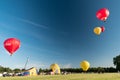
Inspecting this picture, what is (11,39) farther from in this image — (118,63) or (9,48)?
(118,63)

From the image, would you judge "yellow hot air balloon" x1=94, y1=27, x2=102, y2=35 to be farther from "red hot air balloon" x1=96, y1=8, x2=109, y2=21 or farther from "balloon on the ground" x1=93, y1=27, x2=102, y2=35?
"red hot air balloon" x1=96, y1=8, x2=109, y2=21

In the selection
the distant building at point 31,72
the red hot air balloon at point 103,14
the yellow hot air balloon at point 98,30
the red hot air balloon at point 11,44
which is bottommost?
the red hot air balloon at point 11,44

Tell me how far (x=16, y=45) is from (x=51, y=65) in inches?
2091

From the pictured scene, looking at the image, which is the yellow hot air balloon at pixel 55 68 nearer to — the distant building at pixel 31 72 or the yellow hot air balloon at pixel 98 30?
the distant building at pixel 31 72

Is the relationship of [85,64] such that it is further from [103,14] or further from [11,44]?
[11,44]

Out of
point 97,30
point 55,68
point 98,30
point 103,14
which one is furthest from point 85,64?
point 55,68

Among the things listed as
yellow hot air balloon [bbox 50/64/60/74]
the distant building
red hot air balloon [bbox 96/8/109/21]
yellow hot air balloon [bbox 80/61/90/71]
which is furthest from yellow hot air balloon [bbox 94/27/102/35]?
yellow hot air balloon [bbox 50/64/60/74]

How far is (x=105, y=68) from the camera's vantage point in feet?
407

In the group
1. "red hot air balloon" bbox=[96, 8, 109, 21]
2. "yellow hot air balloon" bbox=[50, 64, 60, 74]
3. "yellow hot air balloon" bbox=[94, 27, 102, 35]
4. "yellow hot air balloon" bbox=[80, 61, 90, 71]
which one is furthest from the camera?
"yellow hot air balloon" bbox=[50, 64, 60, 74]

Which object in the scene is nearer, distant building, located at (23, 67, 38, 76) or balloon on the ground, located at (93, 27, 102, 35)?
balloon on the ground, located at (93, 27, 102, 35)

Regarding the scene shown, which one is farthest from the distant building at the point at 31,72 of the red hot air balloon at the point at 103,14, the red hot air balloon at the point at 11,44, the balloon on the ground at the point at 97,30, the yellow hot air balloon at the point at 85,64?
the red hot air balloon at the point at 103,14

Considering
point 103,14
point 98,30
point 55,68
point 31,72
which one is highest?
point 103,14

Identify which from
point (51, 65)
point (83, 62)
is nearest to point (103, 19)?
point (83, 62)

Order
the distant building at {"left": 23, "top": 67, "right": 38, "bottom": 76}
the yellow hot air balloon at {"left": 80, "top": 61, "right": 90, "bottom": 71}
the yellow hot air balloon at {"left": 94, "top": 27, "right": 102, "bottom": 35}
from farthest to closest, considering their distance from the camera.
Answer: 1. the distant building at {"left": 23, "top": 67, "right": 38, "bottom": 76}
2. the yellow hot air balloon at {"left": 80, "top": 61, "right": 90, "bottom": 71}
3. the yellow hot air balloon at {"left": 94, "top": 27, "right": 102, "bottom": 35}
